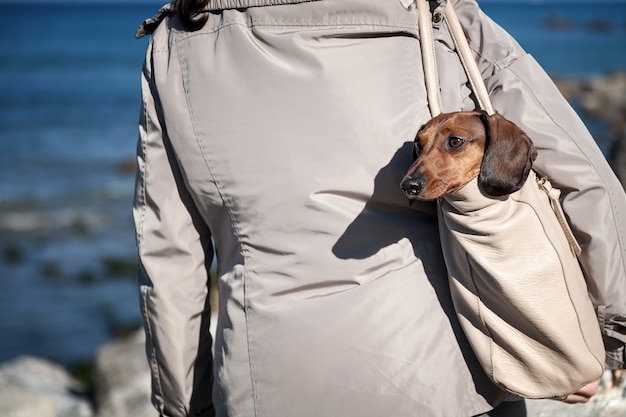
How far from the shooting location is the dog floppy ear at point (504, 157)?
2039 millimetres

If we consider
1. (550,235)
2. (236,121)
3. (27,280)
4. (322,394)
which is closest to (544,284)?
(550,235)

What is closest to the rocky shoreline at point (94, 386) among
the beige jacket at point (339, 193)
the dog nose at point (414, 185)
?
the beige jacket at point (339, 193)

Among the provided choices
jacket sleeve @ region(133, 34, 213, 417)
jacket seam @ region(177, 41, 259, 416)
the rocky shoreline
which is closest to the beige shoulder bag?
jacket seam @ region(177, 41, 259, 416)

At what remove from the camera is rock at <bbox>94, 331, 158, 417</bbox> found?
6098 mm

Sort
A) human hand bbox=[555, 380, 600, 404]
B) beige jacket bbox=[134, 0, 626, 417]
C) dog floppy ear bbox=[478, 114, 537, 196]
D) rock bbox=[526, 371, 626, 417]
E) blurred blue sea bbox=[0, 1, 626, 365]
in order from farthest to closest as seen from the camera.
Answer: blurred blue sea bbox=[0, 1, 626, 365] → rock bbox=[526, 371, 626, 417] → human hand bbox=[555, 380, 600, 404] → beige jacket bbox=[134, 0, 626, 417] → dog floppy ear bbox=[478, 114, 537, 196]

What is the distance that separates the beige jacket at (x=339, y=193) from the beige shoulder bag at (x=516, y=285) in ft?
0.28

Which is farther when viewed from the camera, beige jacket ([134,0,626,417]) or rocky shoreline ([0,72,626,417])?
rocky shoreline ([0,72,626,417])

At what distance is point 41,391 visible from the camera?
23.1ft

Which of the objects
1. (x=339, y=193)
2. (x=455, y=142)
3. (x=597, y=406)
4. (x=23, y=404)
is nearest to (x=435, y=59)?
(x=455, y=142)

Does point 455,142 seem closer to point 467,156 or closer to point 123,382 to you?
point 467,156

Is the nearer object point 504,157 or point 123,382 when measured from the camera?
point 504,157

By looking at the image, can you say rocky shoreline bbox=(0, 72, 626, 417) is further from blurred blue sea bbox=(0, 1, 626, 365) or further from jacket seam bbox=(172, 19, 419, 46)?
jacket seam bbox=(172, 19, 419, 46)

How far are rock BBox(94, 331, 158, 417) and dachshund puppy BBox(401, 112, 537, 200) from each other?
14.5ft

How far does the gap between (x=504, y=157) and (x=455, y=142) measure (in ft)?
0.48
